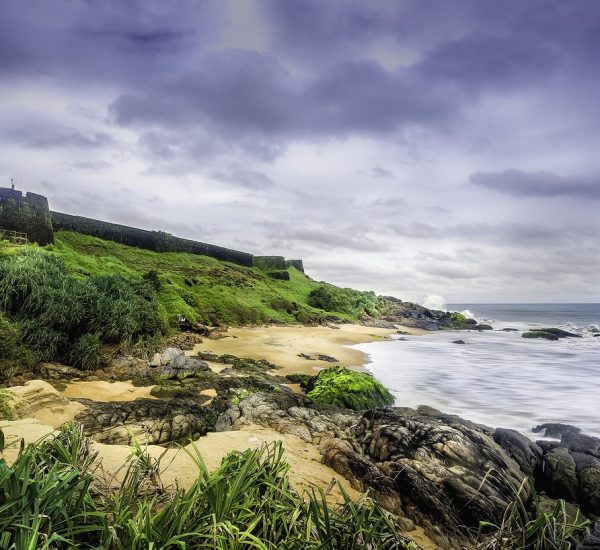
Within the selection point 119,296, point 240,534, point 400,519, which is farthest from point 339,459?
point 119,296

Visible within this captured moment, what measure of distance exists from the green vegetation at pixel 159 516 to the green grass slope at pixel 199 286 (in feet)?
53.2

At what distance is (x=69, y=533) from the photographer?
7.32 feet

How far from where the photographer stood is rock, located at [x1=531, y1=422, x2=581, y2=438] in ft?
29.6

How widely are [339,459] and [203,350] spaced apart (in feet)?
41.0

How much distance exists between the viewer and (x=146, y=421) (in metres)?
6.87

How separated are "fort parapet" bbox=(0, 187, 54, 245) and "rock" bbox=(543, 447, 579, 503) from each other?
32064mm

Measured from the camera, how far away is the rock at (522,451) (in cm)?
643

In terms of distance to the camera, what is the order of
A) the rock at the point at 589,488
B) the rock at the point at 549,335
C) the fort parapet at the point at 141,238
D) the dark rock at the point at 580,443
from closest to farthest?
1. the rock at the point at 589,488
2. the dark rock at the point at 580,443
3. the rock at the point at 549,335
4. the fort parapet at the point at 141,238

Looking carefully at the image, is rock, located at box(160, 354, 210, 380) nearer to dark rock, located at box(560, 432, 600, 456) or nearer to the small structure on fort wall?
dark rock, located at box(560, 432, 600, 456)

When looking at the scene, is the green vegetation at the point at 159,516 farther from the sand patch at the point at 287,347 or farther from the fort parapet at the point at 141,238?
the fort parapet at the point at 141,238

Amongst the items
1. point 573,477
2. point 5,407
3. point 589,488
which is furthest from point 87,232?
point 589,488

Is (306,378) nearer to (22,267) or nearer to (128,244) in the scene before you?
(22,267)

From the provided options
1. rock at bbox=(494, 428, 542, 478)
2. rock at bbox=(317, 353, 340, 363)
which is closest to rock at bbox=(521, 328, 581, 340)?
rock at bbox=(317, 353, 340, 363)

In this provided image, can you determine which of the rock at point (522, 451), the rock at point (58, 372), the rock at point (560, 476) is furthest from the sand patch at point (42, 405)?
the rock at point (560, 476)
